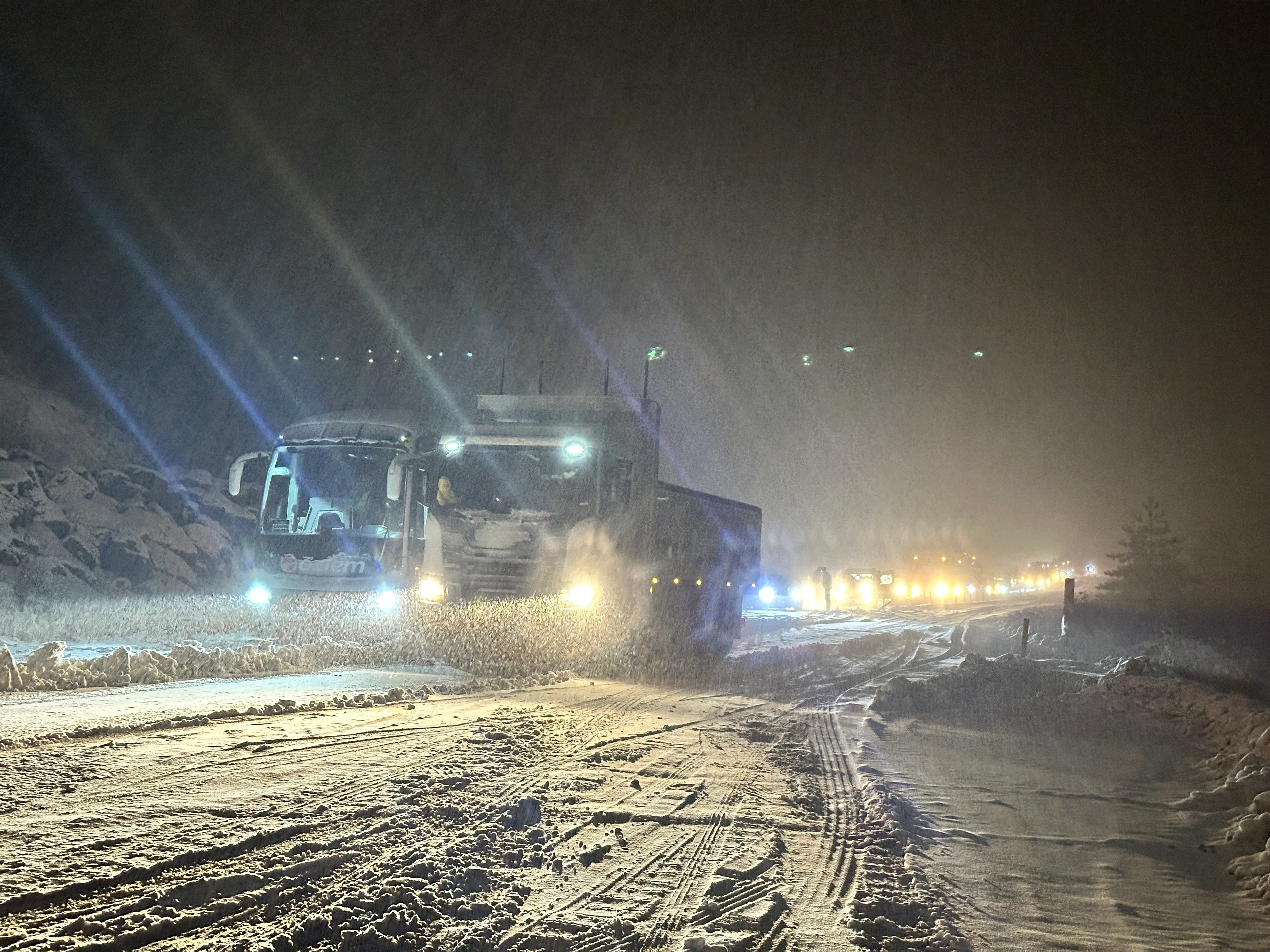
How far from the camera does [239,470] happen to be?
15.3 meters

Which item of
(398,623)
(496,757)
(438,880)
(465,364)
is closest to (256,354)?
(465,364)

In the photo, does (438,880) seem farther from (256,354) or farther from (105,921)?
(256,354)

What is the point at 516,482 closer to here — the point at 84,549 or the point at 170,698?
the point at 170,698

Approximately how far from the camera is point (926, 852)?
5508 millimetres

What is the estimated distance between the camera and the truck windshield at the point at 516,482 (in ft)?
46.2

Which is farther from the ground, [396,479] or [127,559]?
[396,479]

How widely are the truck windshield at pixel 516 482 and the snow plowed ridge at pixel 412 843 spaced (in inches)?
256

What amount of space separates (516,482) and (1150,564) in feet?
191

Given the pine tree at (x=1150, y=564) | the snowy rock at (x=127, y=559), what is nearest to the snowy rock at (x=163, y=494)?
the snowy rock at (x=127, y=559)

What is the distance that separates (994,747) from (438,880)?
757 centimetres

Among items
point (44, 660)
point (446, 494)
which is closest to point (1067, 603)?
point (446, 494)

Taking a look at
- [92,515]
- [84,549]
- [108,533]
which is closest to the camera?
[84,549]

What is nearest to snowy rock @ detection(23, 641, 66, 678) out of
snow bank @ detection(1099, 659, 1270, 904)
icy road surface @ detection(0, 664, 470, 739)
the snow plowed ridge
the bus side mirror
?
icy road surface @ detection(0, 664, 470, 739)

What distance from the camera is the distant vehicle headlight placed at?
1373cm
